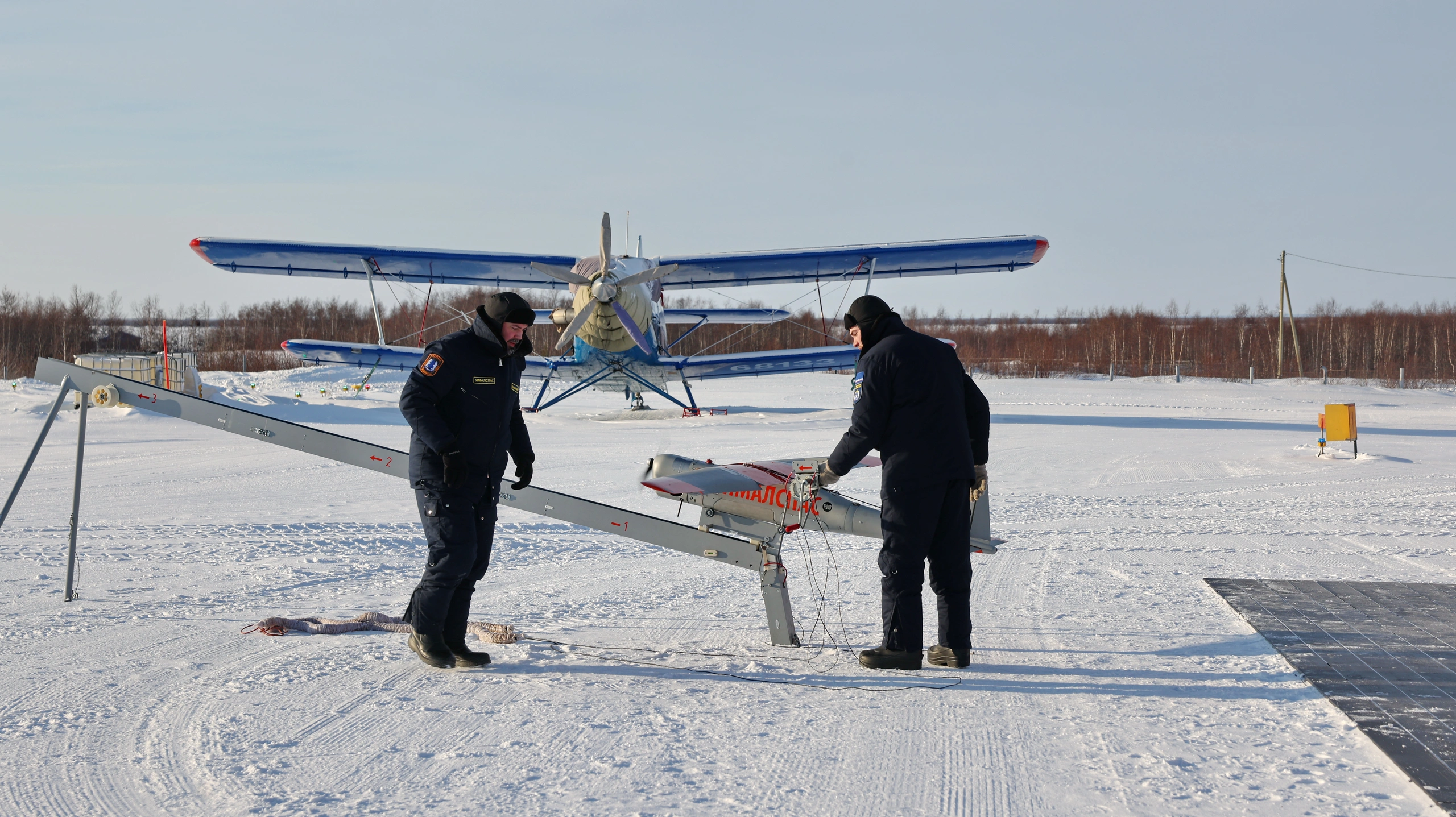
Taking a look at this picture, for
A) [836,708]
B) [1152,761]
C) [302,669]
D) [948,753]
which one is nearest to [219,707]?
[302,669]

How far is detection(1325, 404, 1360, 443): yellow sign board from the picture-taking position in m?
12.6

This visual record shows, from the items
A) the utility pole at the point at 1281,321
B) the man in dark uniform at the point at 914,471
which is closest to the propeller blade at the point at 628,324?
the man in dark uniform at the point at 914,471

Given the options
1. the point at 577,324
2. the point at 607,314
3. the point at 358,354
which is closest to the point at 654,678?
the point at 577,324

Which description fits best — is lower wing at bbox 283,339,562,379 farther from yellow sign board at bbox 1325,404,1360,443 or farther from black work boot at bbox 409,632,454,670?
black work boot at bbox 409,632,454,670

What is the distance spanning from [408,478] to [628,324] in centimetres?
1505

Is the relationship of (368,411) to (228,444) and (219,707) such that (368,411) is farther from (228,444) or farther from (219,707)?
(219,707)

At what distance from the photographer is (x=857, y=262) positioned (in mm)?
19891

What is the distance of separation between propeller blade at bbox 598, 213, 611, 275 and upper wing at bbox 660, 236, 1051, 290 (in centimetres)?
145

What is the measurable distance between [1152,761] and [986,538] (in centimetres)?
173

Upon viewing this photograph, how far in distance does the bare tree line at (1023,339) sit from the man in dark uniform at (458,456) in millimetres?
39110

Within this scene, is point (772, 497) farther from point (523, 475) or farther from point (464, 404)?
point (464, 404)

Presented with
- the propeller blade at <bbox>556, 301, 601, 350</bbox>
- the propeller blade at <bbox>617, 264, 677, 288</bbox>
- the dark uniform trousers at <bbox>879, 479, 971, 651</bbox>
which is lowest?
the dark uniform trousers at <bbox>879, 479, 971, 651</bbox>

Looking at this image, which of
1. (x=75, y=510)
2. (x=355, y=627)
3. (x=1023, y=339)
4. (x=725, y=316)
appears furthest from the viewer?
(x=1023, y=339)

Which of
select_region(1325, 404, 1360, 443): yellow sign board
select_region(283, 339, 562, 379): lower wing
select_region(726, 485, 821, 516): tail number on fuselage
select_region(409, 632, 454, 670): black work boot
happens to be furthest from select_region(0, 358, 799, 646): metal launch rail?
select_region(283, 339, 562, 379): lower wing
